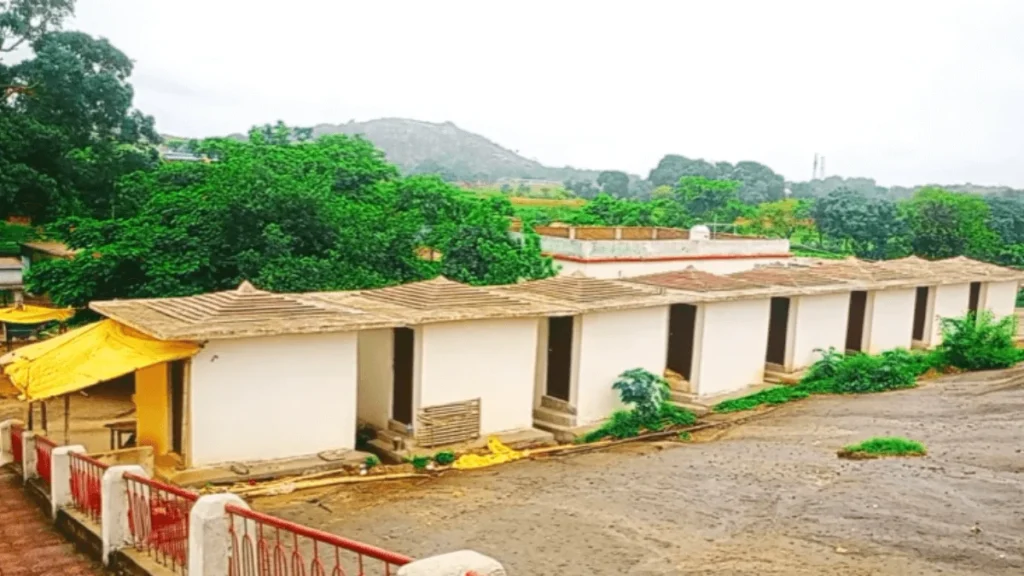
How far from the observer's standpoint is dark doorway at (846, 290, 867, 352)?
2470cm

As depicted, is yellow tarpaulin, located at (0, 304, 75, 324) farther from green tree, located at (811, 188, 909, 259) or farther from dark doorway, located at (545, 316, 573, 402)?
green tree, located at (811, 188, 909, 259)

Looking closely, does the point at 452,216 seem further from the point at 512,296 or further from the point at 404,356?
the point at 404,356

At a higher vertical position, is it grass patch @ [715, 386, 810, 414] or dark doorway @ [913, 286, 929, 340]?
dark doorway @ [913, 286, 929, 340]

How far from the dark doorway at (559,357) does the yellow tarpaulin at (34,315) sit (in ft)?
41.2

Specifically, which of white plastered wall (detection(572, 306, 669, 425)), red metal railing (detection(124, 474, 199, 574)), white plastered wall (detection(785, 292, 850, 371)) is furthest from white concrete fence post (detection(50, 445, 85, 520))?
white plastered wall (detection(785, 292, 850, 371))

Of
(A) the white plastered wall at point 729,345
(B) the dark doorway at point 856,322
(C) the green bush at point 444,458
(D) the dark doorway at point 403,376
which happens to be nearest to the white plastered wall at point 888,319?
(B) the dark doorway at point 856,322

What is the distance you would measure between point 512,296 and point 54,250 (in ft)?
66.8

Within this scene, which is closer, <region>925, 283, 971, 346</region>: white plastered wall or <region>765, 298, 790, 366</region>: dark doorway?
<region>765, 298, 790, 366</region>: dark doorway

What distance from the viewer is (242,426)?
12.4 meters

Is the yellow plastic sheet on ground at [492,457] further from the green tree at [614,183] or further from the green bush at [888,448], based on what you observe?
the green tree at [614,183]

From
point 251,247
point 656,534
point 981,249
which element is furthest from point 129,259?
point 981,249

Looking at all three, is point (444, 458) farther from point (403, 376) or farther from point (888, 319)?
point (888, 319)

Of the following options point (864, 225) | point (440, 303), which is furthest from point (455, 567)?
point (864, 225)

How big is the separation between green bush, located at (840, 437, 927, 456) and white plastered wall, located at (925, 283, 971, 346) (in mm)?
14161
